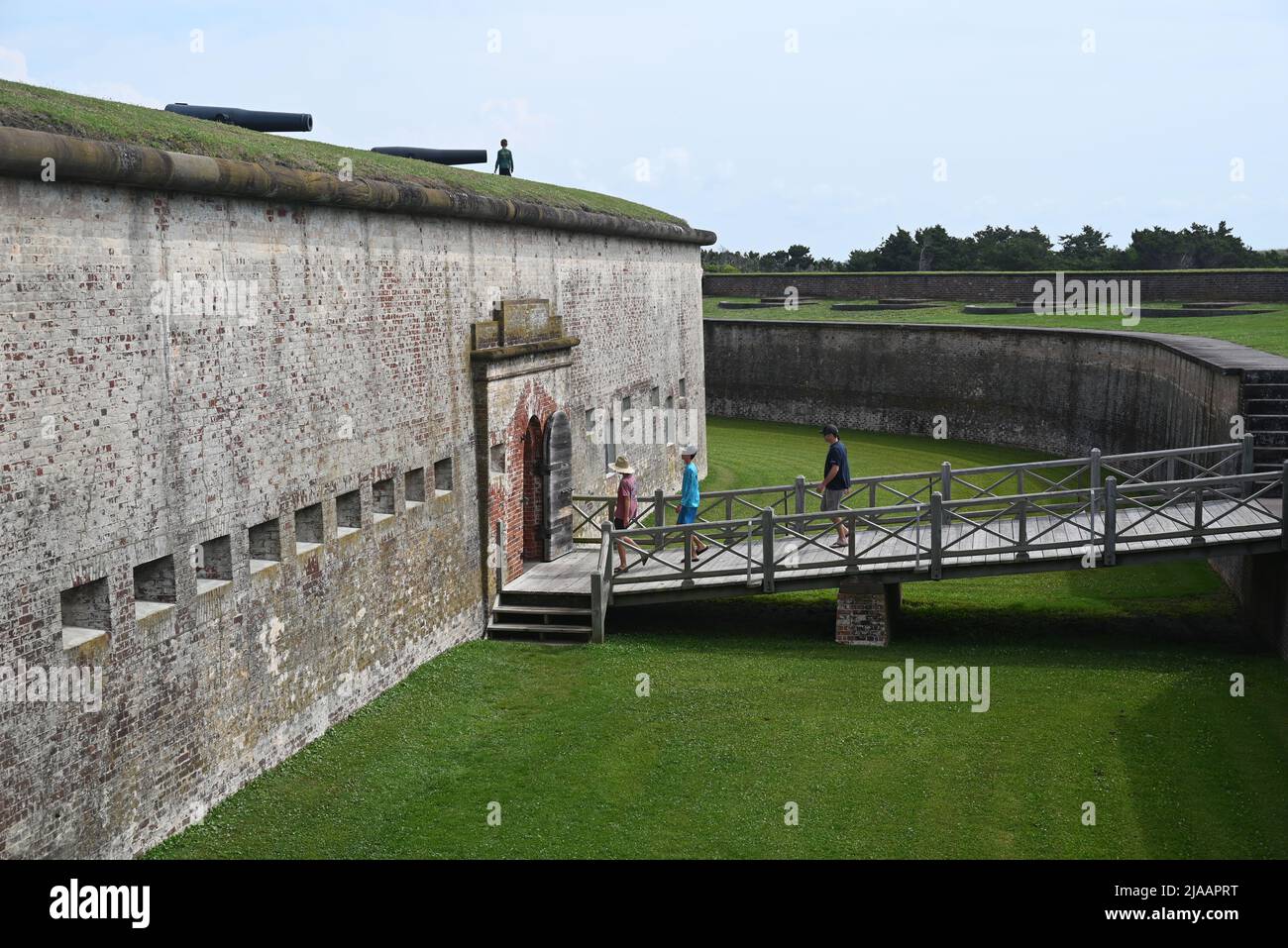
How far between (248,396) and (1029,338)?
2520 cm

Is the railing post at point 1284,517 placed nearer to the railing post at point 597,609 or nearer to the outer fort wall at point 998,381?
the outer fort wall at point 998,381

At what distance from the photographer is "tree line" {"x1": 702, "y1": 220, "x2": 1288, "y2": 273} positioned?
200 ft

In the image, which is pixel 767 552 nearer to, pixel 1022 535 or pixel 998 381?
pixel 1022 535

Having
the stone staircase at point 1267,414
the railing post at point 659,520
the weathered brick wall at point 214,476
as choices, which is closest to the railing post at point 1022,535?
the stone staircase at point 1267,414

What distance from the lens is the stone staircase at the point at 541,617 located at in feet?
55.6

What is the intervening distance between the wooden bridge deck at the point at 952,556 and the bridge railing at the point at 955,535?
2 cm

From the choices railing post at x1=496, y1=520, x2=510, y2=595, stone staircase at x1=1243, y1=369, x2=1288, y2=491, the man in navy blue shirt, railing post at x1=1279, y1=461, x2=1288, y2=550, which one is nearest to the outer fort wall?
stone staircase at x1=1243, y1=369, x2=1288, y2=491

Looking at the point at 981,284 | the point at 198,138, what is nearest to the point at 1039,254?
the point at 981,284

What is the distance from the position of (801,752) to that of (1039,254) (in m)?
54.5

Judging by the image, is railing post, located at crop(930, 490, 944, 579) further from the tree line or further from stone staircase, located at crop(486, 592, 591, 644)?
the tree line

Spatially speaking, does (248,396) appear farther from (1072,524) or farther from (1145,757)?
(1072,524)

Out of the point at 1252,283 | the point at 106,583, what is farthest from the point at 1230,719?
the point at 1252,283

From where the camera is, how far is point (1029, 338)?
Result: 112 feet

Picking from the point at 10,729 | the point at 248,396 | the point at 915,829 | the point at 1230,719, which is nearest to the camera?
the point at 10,729
